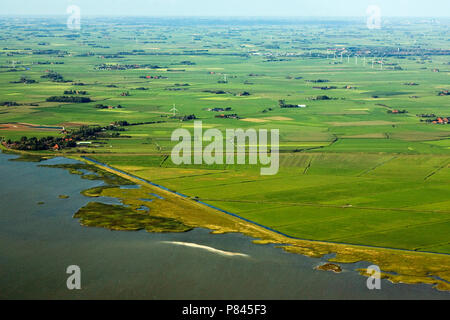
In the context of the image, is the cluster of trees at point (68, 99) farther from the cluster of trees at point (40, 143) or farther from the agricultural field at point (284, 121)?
the cluster of trees at point (40, 143)

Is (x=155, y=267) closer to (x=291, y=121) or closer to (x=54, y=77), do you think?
(x=291, y=121)

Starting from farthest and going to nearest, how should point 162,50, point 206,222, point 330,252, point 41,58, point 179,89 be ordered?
point 162,50
point 41,58
point 179,89
point 206,222
point 330,252

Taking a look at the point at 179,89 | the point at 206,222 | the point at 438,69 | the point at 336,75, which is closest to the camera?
the point at 206,222

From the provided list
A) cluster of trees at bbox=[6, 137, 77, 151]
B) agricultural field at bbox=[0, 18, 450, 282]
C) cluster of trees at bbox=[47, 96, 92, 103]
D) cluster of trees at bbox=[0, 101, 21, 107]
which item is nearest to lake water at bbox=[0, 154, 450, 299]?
agricultural field at bbox=[0, 18, 450, 282]

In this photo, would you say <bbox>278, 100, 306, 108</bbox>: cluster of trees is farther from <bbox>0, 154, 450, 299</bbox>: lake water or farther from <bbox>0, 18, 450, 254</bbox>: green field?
<bbox>0, 154, 450, 299</bbox>: lake water

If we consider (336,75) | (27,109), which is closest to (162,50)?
(336,75)
